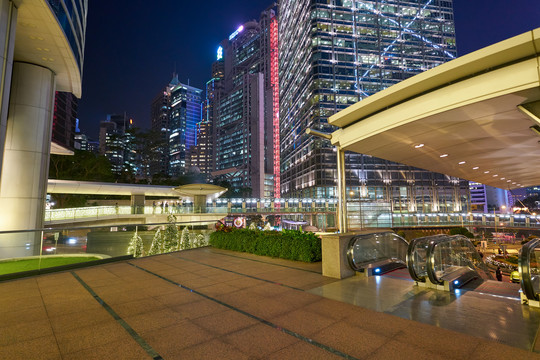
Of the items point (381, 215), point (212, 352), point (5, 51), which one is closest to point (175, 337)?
point (212, 352)

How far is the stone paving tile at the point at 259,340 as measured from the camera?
350 centimetres

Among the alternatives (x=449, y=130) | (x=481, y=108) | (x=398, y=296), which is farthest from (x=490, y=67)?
(x=398, y=296)

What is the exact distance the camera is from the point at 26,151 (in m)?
15.5

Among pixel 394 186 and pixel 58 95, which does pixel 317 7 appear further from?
pixel 58 95

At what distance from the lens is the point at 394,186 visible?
61000mm

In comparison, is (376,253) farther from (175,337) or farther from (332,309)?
(175,337)

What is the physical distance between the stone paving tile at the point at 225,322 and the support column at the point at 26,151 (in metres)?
15.5

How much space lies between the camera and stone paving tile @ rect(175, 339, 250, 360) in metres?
3.35

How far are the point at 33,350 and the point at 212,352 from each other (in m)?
2.29

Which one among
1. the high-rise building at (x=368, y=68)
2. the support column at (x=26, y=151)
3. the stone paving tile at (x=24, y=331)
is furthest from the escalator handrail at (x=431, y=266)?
the high-rise building at (x=368, y=68)

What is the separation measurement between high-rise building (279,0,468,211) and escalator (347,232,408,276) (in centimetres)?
5162

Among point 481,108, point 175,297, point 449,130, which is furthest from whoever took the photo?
point 449,130

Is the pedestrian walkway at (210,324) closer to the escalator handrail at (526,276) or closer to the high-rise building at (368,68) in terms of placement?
the escalator handrail at (526,276)

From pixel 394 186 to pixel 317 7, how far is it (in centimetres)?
4460
